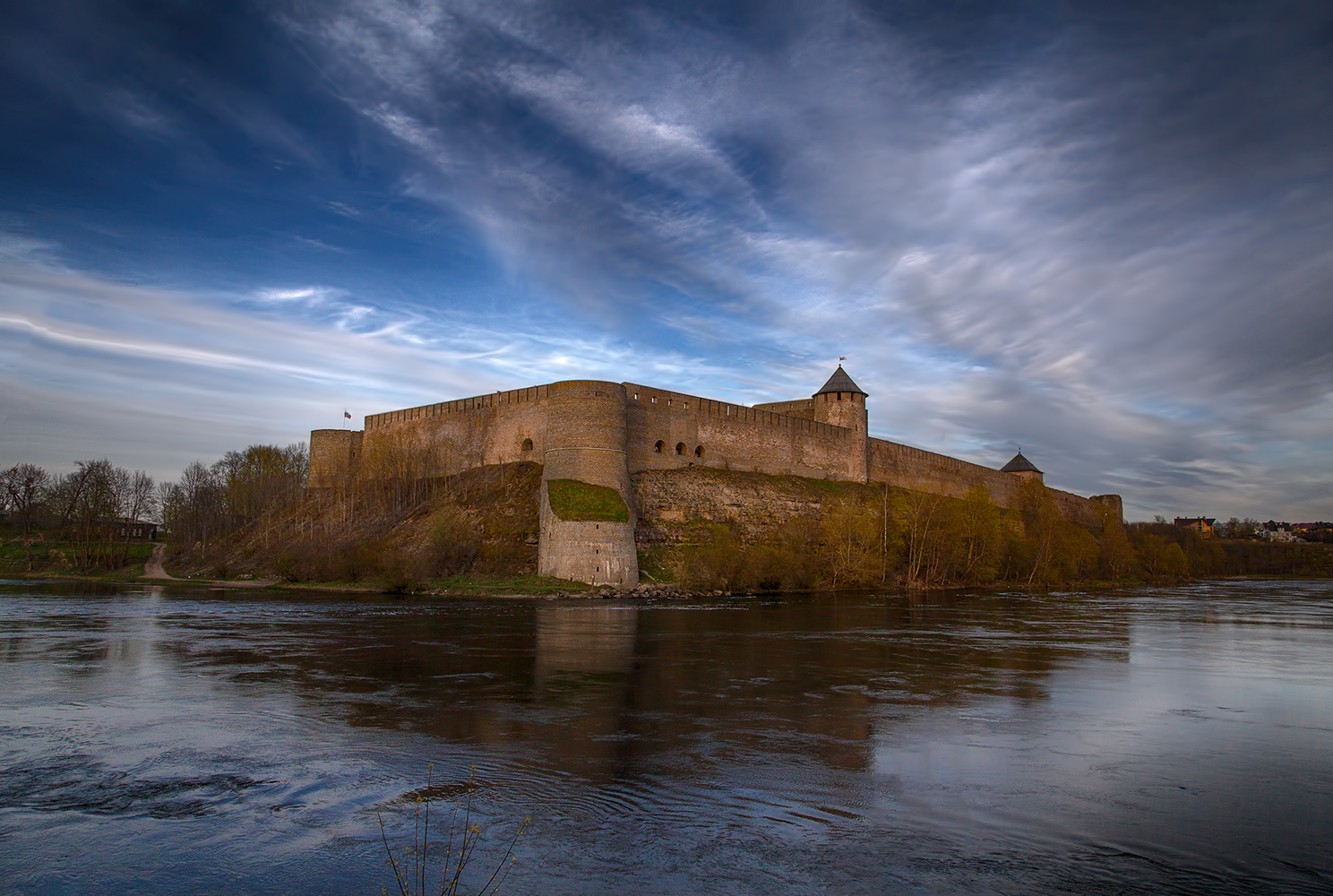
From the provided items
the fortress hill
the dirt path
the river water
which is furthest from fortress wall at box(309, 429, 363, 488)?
the river water

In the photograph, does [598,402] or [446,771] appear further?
[598,402]

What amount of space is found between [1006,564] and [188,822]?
147ft

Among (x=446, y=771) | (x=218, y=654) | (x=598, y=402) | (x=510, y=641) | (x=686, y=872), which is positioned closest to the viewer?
(x=686, y=872)

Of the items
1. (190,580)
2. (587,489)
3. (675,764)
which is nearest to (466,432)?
(587,489)

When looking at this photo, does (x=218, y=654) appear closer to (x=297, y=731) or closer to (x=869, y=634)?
(x=297, y=731)

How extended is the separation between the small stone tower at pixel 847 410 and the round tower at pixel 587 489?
17474 mm

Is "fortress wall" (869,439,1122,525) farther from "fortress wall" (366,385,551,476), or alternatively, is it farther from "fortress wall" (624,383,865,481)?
"fortress wall" (366,385,551,476)

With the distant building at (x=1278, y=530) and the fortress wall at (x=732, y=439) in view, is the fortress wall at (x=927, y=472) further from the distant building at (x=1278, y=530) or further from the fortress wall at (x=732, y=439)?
the distant building at (x=1278, y=530)

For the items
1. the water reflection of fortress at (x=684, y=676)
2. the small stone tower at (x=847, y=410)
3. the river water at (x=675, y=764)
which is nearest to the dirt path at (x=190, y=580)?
the water reflection of fortress at (x=684, y=676)

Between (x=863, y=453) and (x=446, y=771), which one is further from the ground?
(x=863, y=453)

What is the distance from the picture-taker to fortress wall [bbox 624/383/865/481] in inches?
1473

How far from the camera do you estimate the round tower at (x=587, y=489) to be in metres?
29.8

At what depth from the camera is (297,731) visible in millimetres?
7812

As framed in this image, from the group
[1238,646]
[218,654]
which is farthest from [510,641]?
[1238,646]
